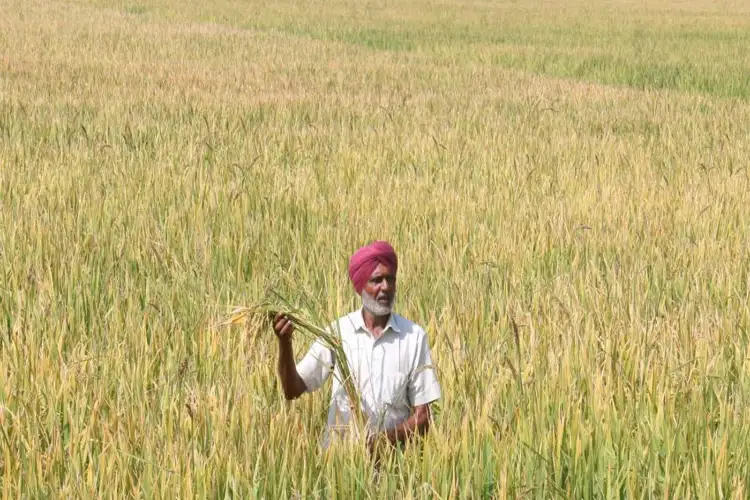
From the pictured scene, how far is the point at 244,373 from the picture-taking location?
2.58 m

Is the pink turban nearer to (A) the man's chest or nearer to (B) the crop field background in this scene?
(A) the man's chest

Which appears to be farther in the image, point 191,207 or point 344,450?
point 191,207

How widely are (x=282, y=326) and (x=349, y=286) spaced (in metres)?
1.72

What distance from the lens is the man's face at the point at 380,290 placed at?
207 centimetres

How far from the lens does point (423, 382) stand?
2.20 m

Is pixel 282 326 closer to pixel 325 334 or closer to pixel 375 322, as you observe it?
pixel 325 334

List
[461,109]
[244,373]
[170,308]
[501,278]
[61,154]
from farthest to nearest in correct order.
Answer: [461,109], [61,154], [501,278], [170,308], [244,373]

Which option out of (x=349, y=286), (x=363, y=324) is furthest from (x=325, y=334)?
(x=349, y=286)

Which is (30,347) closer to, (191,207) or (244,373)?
(244,373)

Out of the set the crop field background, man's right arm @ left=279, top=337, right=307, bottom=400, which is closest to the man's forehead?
man's right arm @ left=279, top=337, right=307, bottom=400

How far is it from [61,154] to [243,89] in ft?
13.9

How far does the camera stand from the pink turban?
2.06 meters

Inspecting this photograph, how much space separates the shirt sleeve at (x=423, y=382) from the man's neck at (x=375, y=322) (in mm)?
86

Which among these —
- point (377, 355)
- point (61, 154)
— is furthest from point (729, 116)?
point (377, 355)
